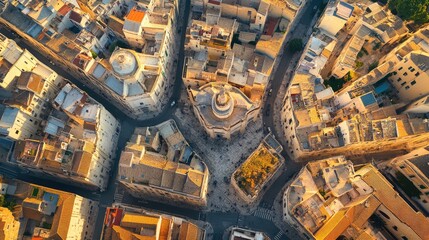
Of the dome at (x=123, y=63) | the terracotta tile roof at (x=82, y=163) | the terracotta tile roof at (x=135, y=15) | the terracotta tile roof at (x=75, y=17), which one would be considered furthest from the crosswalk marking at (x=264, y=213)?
the terracotta tile roof at (x=75, y=17)

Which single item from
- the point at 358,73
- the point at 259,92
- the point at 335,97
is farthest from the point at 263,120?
the point at 358,73

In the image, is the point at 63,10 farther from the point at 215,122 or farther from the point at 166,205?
the point at 166,205

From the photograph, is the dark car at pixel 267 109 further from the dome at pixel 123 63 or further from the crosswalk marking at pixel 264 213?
the dome at pixel 123 63

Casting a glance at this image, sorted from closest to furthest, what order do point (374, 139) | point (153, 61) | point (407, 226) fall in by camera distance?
point (407, 226) → point (374, 139) → point (153, 61)

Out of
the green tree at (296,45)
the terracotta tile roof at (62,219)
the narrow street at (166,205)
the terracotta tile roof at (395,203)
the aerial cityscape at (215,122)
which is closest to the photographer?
the terracotta tile roof at (395,203)

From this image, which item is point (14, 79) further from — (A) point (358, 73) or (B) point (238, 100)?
(A) point (358, 73)

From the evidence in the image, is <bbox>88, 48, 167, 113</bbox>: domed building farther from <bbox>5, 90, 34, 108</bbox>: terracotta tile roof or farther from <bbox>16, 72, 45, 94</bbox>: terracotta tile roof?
<bbox>5, 90, 34, 108</bbox>: terracotta tile roof
